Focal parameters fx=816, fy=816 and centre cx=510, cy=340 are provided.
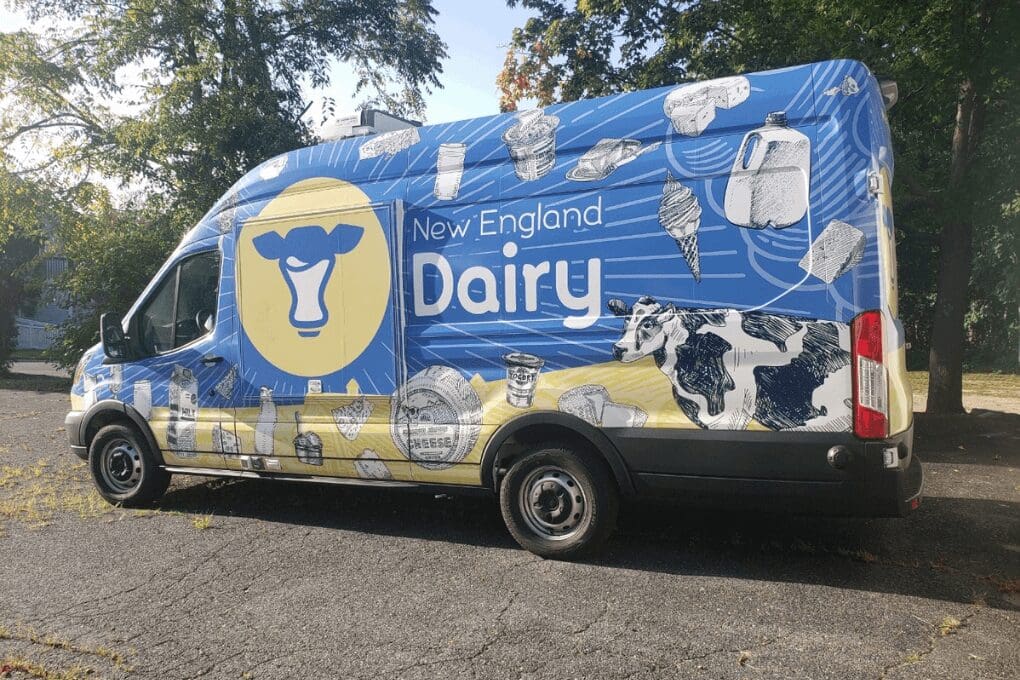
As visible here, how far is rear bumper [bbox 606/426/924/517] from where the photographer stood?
4.10 metres

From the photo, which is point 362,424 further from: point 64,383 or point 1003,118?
point 64,383

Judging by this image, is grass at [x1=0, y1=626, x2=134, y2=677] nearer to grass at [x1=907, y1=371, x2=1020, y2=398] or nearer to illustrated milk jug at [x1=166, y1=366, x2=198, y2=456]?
illustrated milk jug at [x1=166, y1=366, x2=198, y2=456]

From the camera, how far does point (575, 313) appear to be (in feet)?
15.7

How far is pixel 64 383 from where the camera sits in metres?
20.3

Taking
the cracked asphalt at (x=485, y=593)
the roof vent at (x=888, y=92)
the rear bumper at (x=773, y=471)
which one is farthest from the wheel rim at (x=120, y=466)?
the roof vent at (x=888, y=92)

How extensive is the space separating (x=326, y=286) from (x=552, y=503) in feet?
7.04

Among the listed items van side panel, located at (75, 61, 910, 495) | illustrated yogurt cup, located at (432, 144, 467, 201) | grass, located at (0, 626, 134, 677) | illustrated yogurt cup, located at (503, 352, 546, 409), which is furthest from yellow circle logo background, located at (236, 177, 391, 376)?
grass, located at (0, 626, 134, 677)

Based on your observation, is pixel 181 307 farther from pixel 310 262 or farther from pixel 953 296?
pixel 953 296

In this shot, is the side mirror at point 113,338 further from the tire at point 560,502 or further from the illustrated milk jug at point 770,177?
the illustrated milk jug at point 770,177

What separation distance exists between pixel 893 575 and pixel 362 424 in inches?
133

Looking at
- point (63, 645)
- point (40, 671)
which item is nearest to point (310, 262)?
point (63, 645)

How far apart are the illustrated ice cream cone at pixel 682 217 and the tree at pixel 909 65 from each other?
570cm

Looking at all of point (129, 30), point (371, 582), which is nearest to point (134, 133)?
point (129, 30)

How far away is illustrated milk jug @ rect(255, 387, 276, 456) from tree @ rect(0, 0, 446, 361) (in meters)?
11.7
